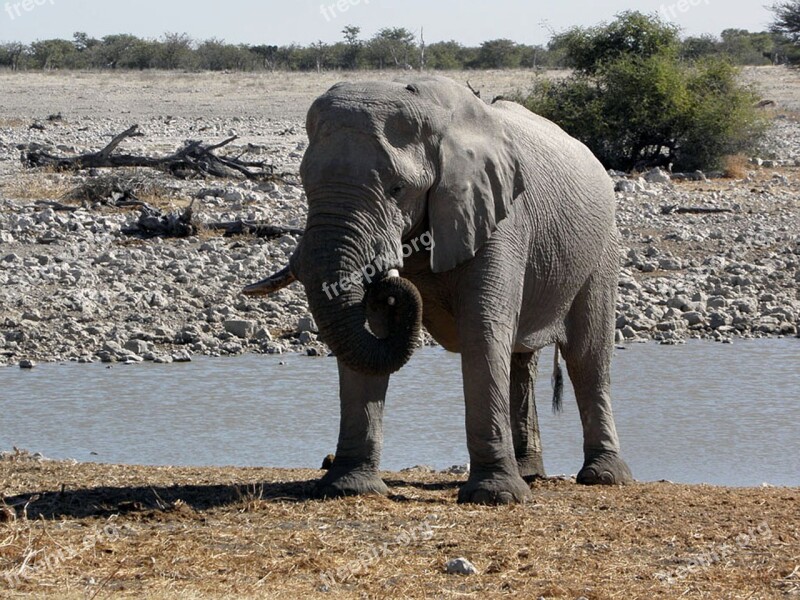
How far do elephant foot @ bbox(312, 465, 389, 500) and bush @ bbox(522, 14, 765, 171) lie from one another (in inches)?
733

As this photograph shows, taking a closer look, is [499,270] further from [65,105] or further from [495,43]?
[495,43]

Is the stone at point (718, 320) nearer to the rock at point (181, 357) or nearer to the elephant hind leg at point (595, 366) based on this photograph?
the rock at point (181, 357)

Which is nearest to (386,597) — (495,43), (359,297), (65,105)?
(359,297)

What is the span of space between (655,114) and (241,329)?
14.3 metres

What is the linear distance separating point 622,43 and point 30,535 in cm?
2309

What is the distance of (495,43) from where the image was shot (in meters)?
72.6

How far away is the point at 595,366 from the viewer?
27.4ft

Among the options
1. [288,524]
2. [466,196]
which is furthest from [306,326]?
[288,524]

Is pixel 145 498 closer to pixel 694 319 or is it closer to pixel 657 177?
pixel 694 319

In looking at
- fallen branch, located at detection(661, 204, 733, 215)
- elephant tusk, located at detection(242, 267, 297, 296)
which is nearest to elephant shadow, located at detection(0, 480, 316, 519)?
elephant tusk, located at detection(242, 267, 297, 296)

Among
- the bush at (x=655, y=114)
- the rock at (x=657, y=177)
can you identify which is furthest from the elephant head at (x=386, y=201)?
the bush at (x=655, y=114)

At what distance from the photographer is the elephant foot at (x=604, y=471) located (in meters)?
8.13

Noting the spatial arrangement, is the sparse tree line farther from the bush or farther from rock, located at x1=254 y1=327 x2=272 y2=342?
rock, located at x1=254 y1=327 x2=272 y2=342

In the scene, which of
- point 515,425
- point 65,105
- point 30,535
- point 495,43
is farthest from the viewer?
point 495,43
